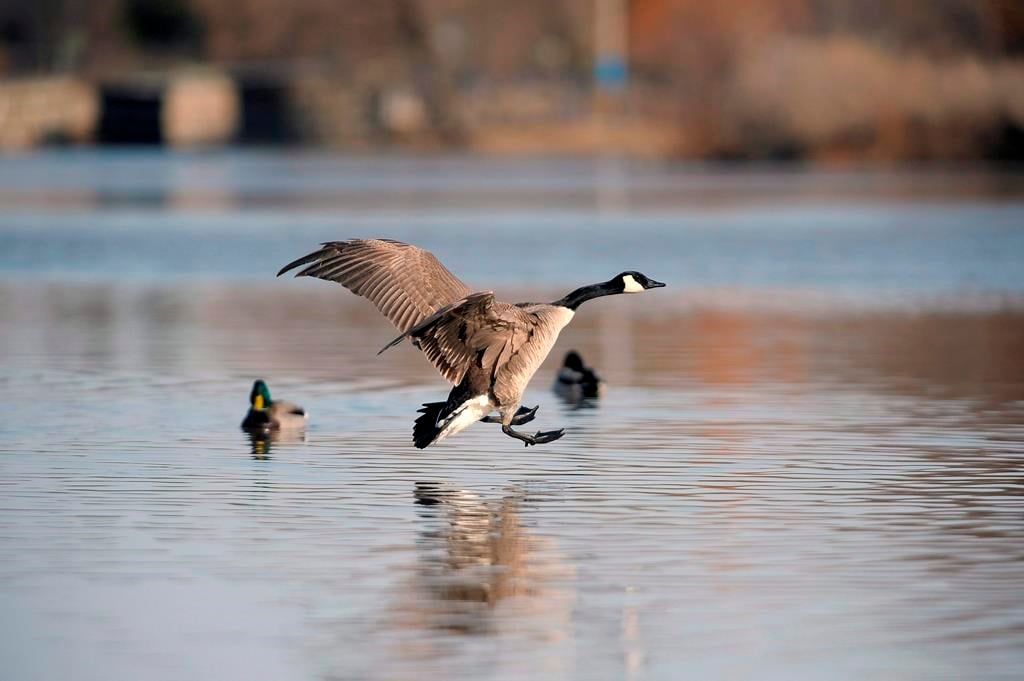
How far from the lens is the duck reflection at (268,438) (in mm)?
11328

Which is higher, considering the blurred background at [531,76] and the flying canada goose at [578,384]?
the blurred background at [531,76]

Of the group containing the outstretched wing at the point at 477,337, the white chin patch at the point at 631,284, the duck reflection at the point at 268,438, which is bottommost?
the duck reflection at the point at 268,438

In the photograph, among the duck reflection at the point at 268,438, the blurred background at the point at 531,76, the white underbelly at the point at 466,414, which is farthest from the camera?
the blurred background at the point at 531,76

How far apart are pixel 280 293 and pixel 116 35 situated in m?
74.0

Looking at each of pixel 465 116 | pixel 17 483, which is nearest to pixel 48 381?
pixel 17 483

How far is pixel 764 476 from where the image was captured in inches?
402

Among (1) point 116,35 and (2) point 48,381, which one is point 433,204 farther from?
(1) point 116,35

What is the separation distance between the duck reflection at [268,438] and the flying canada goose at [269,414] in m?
0.04

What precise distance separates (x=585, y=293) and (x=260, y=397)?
239 cm

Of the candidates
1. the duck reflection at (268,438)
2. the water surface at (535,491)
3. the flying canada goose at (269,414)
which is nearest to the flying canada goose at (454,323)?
the water surface at (535,491)

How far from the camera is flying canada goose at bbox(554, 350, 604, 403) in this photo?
13.6 meters

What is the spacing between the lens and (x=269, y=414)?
38.7 feet

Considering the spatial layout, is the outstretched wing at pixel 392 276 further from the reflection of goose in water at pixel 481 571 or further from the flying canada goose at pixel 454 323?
the reflection of goose in water at pixel 481 571

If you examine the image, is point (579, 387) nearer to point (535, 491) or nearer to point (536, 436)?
point (536, 436)
